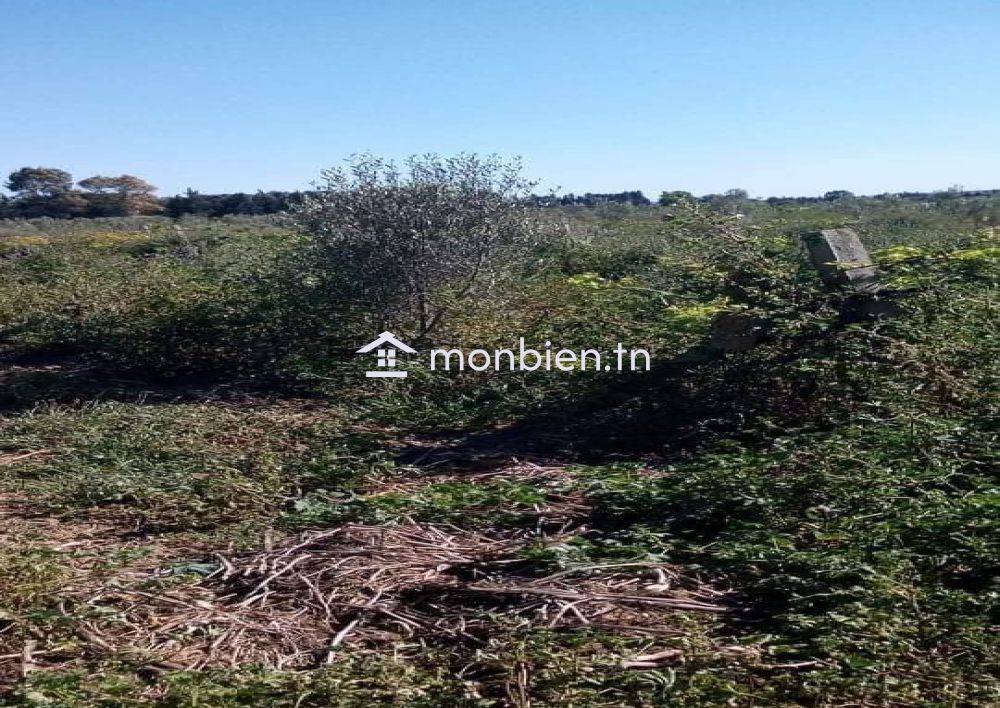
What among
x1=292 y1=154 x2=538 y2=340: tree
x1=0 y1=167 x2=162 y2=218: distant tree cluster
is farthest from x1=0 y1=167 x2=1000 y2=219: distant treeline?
x1=292 y1=154 x2=538 y2=340: tree

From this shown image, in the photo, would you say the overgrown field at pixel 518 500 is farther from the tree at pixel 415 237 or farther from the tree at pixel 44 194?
the tree at pixel 44 194

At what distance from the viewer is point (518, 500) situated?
17.6 feet

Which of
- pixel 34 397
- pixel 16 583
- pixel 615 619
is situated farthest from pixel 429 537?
pixel 34 397

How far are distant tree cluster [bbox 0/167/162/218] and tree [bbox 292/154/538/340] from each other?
3274 centimetres

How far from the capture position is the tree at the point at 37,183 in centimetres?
4250

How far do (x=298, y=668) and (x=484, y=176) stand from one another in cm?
717

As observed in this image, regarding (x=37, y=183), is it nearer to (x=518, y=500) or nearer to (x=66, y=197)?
(x=66, y=197)

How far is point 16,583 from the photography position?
162 inches

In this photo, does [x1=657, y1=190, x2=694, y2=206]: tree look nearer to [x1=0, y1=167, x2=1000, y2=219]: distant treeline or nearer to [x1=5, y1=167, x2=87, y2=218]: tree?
[x1=0, y1=167, x2=1000, y2=219]: distant treeline

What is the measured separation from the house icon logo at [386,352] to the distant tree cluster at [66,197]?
3324cm

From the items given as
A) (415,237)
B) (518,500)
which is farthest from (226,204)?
(518,500)

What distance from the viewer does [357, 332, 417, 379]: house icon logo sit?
358 inches

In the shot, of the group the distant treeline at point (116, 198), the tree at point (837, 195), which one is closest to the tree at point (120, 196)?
the distant treeline at point (116, 198)

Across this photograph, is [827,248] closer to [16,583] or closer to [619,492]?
[619,492]
